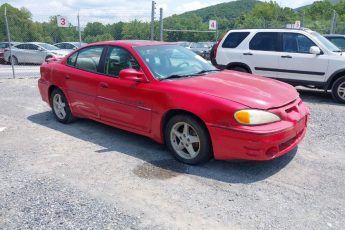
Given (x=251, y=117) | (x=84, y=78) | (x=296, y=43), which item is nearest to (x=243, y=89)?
(x=251, y=117)

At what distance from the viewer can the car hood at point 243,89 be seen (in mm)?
3877

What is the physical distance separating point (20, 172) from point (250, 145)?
271 cm

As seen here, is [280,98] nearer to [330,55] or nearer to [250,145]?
[250,145]

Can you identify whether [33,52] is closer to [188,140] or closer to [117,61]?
[117,61]

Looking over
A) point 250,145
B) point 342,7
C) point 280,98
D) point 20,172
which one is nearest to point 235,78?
→ point 280,98

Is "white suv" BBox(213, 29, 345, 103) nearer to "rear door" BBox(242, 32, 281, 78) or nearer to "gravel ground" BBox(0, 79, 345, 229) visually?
"rear door" BBox(242, 32, 281, 78)

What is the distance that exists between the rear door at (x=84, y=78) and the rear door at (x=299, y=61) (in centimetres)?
490

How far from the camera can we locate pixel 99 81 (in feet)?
16.7

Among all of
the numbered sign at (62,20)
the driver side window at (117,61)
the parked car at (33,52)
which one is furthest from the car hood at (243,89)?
the parked car at (33,52)

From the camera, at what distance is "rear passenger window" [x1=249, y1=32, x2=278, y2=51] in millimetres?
8648

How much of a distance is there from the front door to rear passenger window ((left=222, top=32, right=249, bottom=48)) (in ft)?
15.8

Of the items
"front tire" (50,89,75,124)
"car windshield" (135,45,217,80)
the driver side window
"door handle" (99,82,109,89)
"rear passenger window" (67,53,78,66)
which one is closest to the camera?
"car windshield" (135,45,217,80)

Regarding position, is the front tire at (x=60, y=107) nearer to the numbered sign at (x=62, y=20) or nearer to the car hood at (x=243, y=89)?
the car hood at (x=243, y=89)

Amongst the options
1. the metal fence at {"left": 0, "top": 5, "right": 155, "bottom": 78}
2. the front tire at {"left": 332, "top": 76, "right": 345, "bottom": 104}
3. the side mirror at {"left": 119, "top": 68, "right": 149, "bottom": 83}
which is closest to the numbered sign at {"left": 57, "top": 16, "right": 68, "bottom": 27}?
the metal fence at {"left": 0, "top": 5, "right": 155, "bottom": 78}
